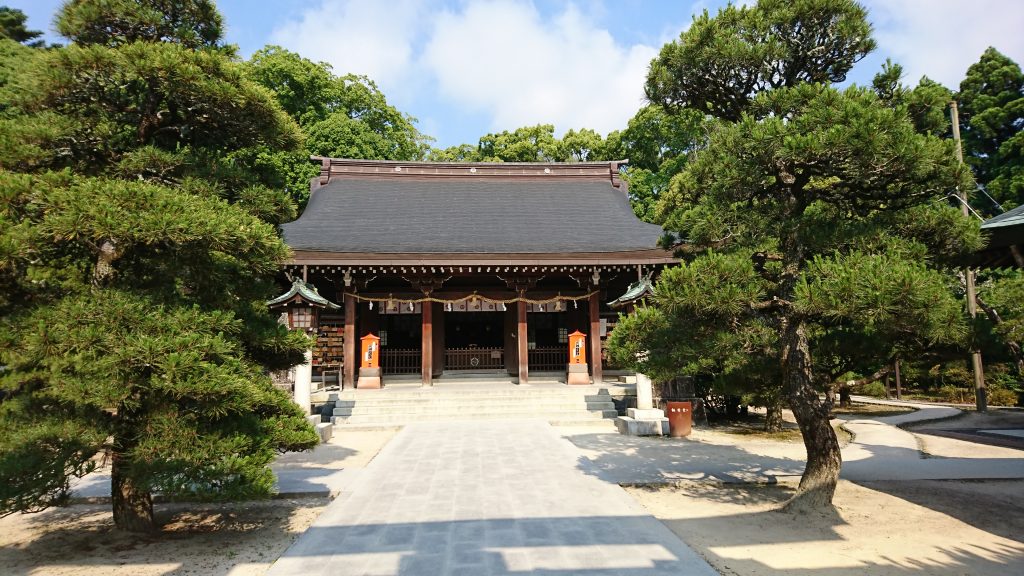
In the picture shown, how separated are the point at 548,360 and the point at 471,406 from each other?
4.75m

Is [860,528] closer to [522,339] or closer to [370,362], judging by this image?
[522,339]

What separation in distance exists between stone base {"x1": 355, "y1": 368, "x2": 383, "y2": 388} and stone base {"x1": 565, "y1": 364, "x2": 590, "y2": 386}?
5430mm

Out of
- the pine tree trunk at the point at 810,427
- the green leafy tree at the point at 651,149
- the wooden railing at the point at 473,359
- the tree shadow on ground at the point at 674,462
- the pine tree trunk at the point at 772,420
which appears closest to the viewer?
the pine tree trunk at the point at 810,427

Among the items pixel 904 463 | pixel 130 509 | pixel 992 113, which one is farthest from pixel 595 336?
pixel 992 113

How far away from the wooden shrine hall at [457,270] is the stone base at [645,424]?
3628 millimetres

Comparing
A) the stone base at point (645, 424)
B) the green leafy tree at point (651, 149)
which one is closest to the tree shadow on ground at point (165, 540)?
the stone base at point (645, 424)

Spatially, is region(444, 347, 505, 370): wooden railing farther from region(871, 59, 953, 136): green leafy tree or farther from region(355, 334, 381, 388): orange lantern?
region(871, 59, 953, 136): green leafy tree

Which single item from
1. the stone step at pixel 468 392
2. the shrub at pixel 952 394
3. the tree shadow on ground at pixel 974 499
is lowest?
the shrub at pixel 952 394

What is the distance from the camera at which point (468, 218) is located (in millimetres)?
16906

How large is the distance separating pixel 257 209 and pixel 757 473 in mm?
7602

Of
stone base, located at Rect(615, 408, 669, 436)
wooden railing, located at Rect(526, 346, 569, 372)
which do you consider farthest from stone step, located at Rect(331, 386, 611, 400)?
wooden railing, located at Rect(526, 346, 569, 372)

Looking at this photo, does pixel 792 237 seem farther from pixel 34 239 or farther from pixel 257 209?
pixel 34 239

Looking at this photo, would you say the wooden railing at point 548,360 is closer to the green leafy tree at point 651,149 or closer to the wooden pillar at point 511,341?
the wooden pillar at point 511,341

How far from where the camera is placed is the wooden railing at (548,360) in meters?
16.6
